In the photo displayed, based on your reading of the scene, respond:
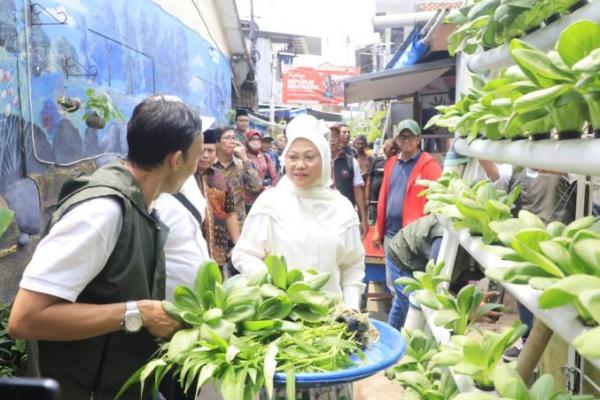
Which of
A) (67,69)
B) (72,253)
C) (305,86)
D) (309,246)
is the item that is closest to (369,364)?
(72,253)

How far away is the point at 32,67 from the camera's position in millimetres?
3916

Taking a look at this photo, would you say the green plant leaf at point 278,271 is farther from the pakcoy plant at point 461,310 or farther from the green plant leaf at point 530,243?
the green plant leaf at point 530,243

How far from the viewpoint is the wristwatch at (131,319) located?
1.62m

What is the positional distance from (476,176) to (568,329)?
130cm

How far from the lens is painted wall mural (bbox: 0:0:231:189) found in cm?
364

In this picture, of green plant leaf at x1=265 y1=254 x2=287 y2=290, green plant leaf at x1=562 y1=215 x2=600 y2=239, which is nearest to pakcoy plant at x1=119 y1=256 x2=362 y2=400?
green plant leaf at x1=265 y1=254 x2=287 y2=290

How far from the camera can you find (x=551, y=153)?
3.54 ft

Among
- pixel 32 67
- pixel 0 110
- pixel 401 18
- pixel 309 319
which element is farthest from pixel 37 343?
pixel 401 18

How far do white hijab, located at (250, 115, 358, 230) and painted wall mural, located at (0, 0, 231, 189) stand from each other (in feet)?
6.12

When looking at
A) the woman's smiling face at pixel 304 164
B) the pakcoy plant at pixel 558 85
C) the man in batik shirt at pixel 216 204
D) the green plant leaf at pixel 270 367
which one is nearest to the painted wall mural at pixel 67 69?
the man in batik shirt at pixel 216 204

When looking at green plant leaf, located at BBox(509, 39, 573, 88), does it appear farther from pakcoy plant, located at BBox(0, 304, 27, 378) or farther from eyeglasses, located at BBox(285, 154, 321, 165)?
pakcoy plant, located at BBox(0, 304, 27, 378)

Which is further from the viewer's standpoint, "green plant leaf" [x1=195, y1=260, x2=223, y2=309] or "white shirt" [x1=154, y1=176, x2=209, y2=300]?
"white shirt" [x1=154, y1=176, x2=209, y2=300]

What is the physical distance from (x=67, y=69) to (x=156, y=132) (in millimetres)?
3175

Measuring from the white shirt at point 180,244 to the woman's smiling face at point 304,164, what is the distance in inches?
24.5
